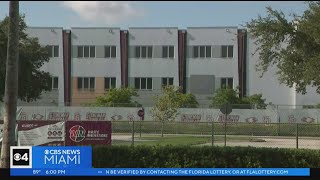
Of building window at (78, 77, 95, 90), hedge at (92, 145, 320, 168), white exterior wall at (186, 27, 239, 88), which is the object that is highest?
white exterior wall at (186, 27, 239, 88)

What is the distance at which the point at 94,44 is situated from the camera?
62375mm

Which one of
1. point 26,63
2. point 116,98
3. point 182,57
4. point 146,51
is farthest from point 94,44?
point 26,63

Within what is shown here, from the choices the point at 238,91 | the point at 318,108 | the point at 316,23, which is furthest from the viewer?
the point at 238,91

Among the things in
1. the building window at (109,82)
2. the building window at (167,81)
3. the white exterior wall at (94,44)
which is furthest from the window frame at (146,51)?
the building window at (109,82)

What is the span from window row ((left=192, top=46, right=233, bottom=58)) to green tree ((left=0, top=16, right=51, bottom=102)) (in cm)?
2960

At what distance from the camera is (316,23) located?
20344mm

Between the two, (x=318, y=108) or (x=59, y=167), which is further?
(x=318, y=108)

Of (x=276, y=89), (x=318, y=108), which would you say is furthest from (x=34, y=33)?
(x=318, y=108)

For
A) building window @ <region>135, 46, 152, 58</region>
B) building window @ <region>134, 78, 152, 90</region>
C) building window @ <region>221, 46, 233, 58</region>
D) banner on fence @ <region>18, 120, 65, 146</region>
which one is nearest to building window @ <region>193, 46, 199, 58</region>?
building window @ <region>221, 46, 233, 58</region>

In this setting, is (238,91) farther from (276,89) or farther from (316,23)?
(316,23)

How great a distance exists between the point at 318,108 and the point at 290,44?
30.9 metres

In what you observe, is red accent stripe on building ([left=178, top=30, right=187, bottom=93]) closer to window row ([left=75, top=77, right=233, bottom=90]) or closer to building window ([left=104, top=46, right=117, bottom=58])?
window row ([left=75, top=77, right=233, bottom=90])

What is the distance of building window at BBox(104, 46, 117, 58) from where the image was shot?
62125mm

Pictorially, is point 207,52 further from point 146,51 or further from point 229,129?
point 229,129
